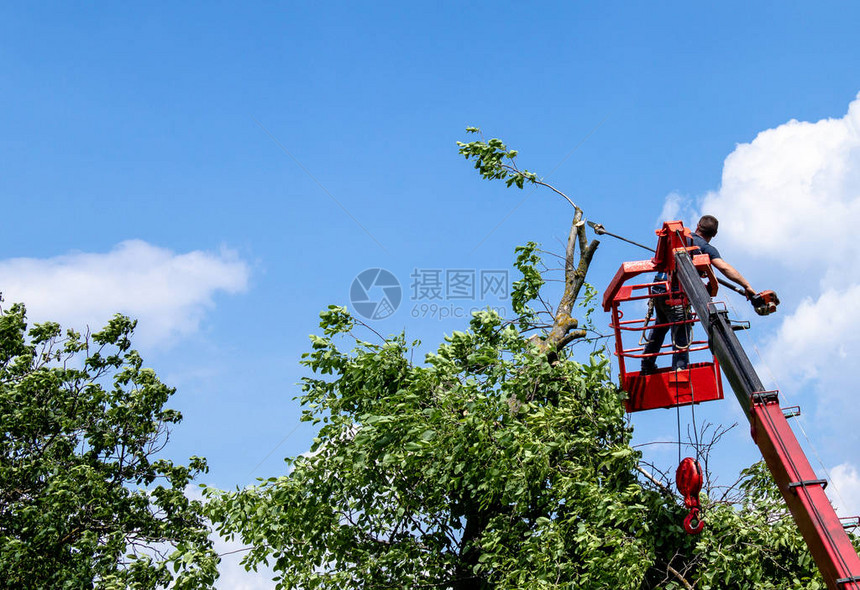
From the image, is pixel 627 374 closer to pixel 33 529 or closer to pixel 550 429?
pixel 550 429

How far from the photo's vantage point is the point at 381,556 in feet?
32.3

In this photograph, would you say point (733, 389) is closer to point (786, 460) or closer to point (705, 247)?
point (786, 460)

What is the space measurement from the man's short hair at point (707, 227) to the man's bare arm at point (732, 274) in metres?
0.82

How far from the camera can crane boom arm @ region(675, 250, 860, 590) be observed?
571 cm

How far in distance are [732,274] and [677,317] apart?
0.91 meters

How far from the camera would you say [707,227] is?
30.6ft

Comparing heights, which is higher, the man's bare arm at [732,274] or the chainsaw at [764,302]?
the man's bare arm at [732,274]

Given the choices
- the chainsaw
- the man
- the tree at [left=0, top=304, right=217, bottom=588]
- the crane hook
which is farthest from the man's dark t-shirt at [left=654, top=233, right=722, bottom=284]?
the tree at [left=0, top=304, right=217, bottom=588]

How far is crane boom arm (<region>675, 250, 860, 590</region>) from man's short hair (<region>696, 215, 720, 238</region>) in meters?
1.85

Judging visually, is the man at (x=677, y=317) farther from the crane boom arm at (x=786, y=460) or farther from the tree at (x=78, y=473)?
the tree at (x=78, y=473)

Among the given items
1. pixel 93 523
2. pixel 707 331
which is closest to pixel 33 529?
pixel 93 523

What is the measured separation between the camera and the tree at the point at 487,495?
8711mm

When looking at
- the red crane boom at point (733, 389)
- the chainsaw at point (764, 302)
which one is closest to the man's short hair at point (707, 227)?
the red crane boom at point (733, 389)

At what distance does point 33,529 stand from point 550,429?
10828 mm
